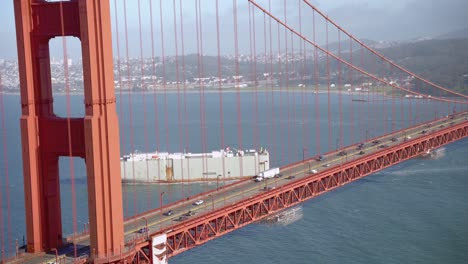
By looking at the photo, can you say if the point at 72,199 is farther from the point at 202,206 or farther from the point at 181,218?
the point at 181,218

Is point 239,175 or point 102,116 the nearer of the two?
point 102,116

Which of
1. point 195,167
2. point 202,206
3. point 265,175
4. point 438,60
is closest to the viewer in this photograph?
point 202,206

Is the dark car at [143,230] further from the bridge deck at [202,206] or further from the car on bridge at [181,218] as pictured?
the car on bridge at [181,218]

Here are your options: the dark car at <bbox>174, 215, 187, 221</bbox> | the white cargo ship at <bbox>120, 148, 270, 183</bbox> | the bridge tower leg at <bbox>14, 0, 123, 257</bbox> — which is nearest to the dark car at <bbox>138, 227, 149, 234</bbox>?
the dark car at <bbox>174, 215, 187, 221</bbox>

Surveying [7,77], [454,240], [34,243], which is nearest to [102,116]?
[34,243]

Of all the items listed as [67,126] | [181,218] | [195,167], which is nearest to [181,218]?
[181,218]

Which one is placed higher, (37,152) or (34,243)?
(37,152)

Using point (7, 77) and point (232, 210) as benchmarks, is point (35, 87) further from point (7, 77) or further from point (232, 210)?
point (7, 77)
